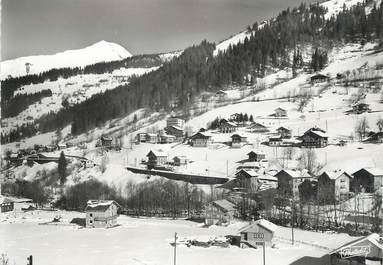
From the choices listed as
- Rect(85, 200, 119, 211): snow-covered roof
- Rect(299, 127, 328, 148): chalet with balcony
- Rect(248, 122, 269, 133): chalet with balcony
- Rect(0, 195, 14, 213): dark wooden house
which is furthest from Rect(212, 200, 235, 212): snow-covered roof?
Rect(248, 122, 269, 133): chalet with balcony

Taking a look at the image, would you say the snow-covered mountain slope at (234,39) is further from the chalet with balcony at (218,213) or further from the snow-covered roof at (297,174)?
the chalet with balcony at (218,213)

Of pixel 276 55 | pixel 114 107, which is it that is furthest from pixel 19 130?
pixel 276 55

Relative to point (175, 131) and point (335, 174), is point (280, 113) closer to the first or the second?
point (175, 131)

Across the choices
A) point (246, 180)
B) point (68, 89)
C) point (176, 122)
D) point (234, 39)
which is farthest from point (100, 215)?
point (68, 89)

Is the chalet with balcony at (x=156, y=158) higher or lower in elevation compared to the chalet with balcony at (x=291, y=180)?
higher

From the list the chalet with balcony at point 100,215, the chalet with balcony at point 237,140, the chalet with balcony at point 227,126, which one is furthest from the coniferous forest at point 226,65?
the chalet with balcony at point 100,215

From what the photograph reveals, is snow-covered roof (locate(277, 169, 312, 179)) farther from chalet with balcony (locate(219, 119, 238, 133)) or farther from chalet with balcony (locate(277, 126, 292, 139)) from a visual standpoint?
chalet with balcony (locate(219, 119, 238, 133))
